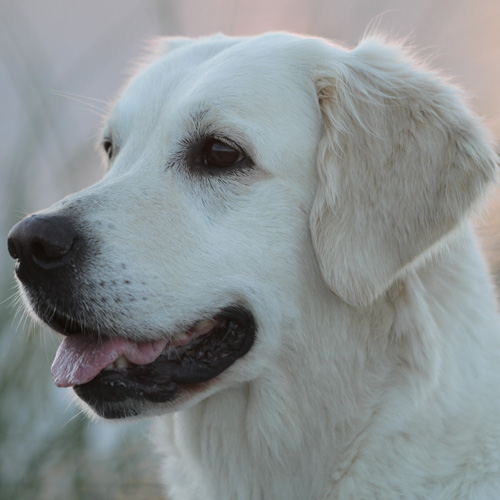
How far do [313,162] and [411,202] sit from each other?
0.38m

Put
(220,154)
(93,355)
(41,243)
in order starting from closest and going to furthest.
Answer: (41,243), (93,355), (220,154)

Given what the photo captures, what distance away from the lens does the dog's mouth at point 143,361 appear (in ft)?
7.03

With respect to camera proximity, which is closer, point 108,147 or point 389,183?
point 389,183

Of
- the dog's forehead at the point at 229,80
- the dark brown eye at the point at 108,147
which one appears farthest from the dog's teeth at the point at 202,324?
the dark brown eye at the point at 108,147

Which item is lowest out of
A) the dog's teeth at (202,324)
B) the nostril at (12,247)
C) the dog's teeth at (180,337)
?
the dog's teeth at (180,337)

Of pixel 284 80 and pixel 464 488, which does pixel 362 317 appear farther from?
→ pixel 284 80

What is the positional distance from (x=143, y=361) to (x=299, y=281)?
61 centimetres

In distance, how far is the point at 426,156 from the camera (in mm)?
2248

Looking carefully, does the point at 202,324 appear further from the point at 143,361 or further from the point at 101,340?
the point at 101,340

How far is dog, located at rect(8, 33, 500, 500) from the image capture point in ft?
6.99

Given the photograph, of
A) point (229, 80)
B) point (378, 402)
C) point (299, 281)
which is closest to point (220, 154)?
point (229, 80)

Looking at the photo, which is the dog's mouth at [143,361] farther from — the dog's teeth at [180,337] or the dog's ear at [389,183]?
the dog's ear at [389,183]

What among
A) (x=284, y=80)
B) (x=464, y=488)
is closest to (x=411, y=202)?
(x=284, y=80)

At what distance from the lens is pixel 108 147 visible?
2.95 meters
